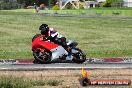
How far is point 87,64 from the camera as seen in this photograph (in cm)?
1372

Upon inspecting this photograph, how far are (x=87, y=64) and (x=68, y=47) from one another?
3.07 feet

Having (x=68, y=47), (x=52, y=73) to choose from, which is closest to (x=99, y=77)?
(x=52, y=73)

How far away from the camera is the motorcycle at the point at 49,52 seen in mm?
13938

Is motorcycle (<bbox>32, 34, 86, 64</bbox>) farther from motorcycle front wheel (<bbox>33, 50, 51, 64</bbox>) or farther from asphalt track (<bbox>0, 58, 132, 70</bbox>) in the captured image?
asphalt track (<bbox>0, 58, 132, 70</bbox>)

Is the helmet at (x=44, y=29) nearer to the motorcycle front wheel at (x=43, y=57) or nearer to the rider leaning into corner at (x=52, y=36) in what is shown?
the rider leaning into corner at (x=52, y=36)

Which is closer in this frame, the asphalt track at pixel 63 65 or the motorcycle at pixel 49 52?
the asphalt track at pixel 63 65

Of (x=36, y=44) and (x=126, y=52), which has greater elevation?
(x=36, y=44)

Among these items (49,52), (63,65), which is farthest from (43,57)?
(63,65)

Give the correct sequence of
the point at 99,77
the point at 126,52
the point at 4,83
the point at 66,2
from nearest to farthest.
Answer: the point at 4,83
the point at 99,77
the point at 126,52
the point at 66,2

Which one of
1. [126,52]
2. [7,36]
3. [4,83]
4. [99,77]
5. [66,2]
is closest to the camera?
[4,83]

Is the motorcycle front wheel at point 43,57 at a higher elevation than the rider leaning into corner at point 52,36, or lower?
lower

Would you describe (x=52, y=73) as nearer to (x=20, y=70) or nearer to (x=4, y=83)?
(x=20, y=70)

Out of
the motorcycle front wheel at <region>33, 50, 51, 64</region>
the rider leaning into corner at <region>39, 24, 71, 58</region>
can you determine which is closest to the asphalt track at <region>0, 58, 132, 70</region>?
the motorcycle front wheel at <region>33, 50, 51, 64</region>

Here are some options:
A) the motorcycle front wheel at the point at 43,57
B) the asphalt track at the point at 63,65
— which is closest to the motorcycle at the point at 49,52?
the motorcycle front wheel at the point at 43,57
